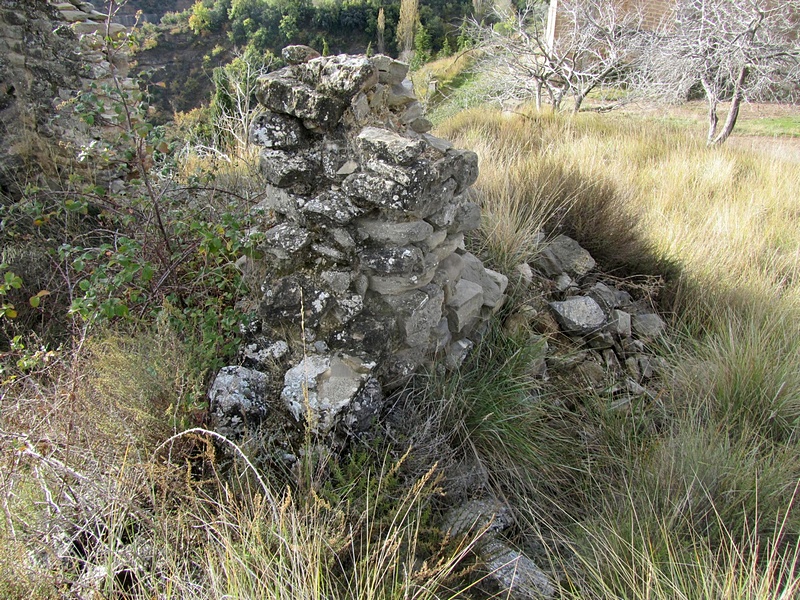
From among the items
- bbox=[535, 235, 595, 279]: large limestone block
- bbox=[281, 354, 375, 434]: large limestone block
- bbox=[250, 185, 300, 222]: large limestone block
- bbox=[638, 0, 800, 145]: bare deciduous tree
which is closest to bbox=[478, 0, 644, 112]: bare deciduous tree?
bbox=[638, 0, 800, 145]: bare deciduous tree

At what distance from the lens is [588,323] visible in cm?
312

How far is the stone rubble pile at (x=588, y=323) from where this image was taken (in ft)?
9.54

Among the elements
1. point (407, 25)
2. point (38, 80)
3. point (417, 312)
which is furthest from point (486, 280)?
point (407, 25)

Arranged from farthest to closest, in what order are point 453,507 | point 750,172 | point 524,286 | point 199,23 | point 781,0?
point 199,23 → point 781,0 → point 750,172 → point 524,286 → point 453,507

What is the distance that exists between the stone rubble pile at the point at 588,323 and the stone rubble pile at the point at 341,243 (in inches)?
37.1

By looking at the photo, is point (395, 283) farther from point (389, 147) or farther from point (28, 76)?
point (28, 76)

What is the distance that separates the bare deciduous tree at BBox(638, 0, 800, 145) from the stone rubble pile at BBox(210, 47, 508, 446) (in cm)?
708

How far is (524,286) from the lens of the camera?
10.7ft

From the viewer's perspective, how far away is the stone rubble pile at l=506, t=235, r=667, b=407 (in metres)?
2.91

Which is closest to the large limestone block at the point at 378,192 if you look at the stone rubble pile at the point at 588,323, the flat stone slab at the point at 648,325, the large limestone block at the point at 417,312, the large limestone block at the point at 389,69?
the large limestone block at the point at 417,312

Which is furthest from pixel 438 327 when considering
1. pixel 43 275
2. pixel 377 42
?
pixel 377 42

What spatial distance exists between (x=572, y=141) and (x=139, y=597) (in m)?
6.55

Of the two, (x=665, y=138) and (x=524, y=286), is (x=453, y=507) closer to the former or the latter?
(x=524, y=286)

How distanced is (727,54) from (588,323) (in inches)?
277
